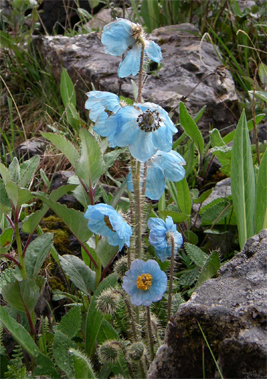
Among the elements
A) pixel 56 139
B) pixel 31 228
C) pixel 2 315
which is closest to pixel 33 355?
pixel 2 315

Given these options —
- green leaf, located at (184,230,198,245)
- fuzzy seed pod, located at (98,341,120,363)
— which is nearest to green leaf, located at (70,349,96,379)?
fuzzy seed pod, located at (98,341,120,363)

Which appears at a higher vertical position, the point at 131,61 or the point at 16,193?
the point at 131,61

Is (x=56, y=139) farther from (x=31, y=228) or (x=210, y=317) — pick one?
(x=210, y=317)

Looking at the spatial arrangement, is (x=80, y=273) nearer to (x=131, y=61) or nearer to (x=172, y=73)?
(x=131, y=61)

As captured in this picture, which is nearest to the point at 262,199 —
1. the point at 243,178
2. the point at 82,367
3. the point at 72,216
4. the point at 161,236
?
the point at 243,178

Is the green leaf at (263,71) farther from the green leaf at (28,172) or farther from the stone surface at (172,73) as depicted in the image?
the green leaf at (28,172)

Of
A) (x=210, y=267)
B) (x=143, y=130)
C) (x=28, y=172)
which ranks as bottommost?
(x=210, y=267)
